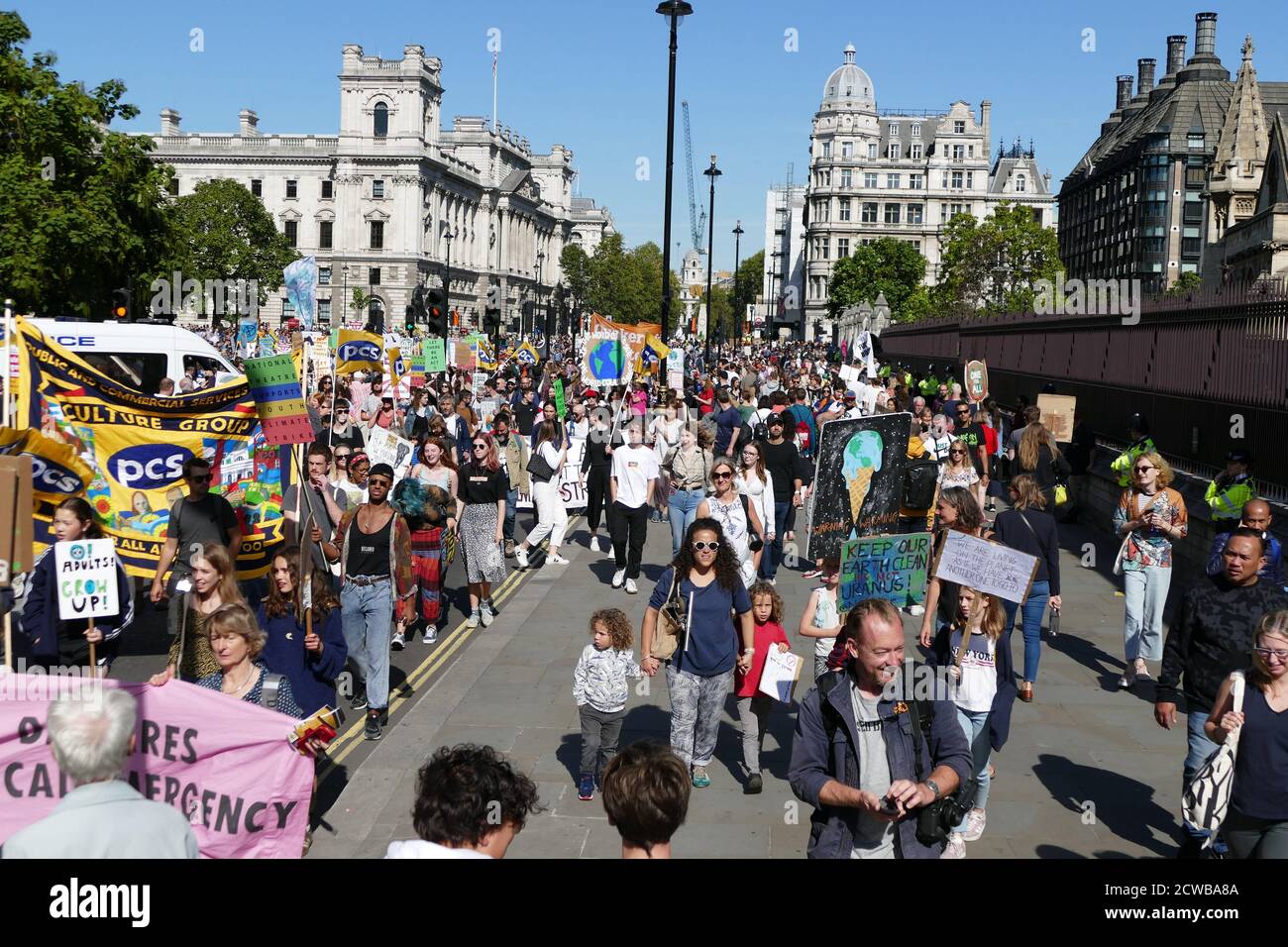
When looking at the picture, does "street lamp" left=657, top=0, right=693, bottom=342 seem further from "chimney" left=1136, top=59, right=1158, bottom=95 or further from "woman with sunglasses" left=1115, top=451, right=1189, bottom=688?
"chimney" left=1136, top=59, right=1158, bottom=95

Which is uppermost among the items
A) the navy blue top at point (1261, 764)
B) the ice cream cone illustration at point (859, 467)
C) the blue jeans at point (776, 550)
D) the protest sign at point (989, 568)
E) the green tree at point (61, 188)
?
the green tree at point (61, 188)

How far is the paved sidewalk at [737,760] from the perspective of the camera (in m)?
6.79

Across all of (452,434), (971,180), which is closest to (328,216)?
(971,180)

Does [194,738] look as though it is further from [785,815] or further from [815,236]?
[815,236]

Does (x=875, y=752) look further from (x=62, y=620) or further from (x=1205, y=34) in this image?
(x=1205, y=34)

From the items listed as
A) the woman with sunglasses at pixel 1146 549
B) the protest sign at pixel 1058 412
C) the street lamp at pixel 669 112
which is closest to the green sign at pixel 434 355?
the street lamp at pixel 669 112

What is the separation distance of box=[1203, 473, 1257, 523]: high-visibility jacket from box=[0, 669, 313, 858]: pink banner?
7951mm

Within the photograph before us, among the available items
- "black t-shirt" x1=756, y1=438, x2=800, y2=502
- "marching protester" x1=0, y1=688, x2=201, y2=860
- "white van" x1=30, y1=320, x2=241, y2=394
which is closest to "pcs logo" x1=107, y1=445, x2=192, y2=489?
"white van" x1=30, y1=320, x2=241, y2=394

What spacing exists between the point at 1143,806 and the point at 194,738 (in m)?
5.27

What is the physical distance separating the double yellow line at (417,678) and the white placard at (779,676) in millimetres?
2519

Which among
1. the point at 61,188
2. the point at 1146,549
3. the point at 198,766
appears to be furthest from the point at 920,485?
the point at 61,188

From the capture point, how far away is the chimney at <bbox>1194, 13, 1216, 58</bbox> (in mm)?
127500

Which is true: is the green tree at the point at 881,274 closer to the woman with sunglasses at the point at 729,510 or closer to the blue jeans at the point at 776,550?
the blue jeans at the point at 776,550

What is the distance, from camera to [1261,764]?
16.6 ft
